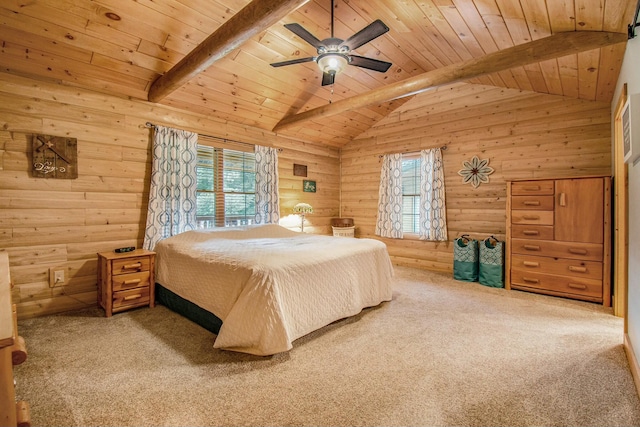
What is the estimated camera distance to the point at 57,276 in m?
2.96

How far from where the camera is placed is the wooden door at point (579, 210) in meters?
3.28

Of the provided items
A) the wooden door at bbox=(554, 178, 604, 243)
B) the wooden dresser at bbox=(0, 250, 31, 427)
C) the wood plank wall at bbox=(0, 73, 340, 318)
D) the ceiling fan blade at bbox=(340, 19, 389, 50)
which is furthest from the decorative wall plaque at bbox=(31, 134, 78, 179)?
the wooden door at bbox=(554, 178, 604, 243)

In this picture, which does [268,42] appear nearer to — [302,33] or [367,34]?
[302,33]

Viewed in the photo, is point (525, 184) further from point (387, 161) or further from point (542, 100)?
point (387, 161)

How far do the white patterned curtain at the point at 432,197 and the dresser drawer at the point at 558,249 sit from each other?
46.0 inches

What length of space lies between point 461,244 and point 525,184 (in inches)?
45.0

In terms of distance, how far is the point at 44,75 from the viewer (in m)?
2.84

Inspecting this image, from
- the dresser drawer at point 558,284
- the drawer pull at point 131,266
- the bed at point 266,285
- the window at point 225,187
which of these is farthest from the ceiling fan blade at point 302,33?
the dresser drawer at point 558,284

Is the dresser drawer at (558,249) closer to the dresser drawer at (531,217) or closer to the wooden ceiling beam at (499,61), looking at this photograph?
the dresser drawer at (531,217)

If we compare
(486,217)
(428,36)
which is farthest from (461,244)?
(428,36)

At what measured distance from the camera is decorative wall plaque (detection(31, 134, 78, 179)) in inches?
111

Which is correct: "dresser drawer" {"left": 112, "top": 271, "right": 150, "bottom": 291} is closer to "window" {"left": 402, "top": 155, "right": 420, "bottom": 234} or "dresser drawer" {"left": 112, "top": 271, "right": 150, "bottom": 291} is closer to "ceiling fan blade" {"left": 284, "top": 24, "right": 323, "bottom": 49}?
"ceiling fan blade" {"left": 284, "top": 24, "right": 323, "bottom": 49}

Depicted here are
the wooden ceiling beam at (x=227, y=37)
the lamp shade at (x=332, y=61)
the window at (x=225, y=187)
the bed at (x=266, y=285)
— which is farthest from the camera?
the window at (x=225, y=187)

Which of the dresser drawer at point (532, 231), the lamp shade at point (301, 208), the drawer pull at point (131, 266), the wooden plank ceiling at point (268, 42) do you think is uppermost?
the wooden plank ceiling at point (268, 42)
